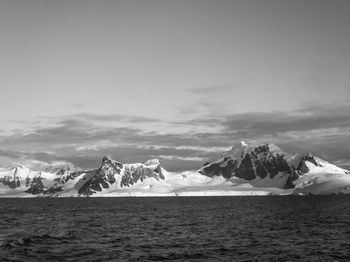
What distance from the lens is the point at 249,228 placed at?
105625 millimetres

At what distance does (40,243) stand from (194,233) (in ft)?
97.0

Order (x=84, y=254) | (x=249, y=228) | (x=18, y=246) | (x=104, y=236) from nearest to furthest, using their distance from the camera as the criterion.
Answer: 1. (x=84, y=254)
2. (x=18, y=246)
3. (x=104, y=236)
4. (x=249, y=228)

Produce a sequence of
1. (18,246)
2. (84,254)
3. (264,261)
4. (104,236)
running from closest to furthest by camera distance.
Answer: (264,261)
(84,254)
(18,246)
(104,236)

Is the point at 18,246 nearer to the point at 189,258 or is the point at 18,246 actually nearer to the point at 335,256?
the point at 189,258

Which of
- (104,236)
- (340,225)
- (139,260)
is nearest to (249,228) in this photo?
(340,225)

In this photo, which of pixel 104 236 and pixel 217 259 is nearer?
pixel 217 259

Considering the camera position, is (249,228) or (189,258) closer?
(189,258)

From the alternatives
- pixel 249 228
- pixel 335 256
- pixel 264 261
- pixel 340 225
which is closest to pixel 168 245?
pixel 264 261

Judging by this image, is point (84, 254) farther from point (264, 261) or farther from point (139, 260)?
point (264, 261)

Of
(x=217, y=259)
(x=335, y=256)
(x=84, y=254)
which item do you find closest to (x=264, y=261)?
(x=217, y=259)

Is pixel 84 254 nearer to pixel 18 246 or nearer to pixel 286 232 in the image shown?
pixel 18 246

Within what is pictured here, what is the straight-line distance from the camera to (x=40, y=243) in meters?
78.5

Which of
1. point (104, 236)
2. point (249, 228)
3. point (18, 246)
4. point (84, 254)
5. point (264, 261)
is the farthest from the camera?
point (249, 228)

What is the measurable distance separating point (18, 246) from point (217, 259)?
100 ft
